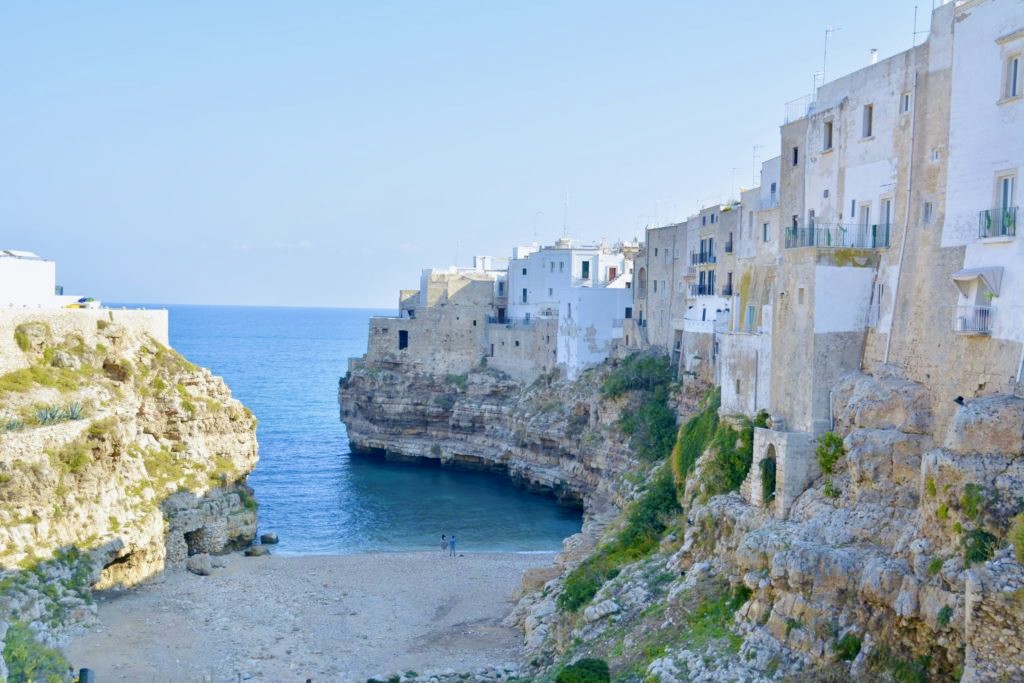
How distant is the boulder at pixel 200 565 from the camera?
37375 mm

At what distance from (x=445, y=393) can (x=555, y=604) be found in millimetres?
37248

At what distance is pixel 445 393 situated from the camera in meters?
66.3

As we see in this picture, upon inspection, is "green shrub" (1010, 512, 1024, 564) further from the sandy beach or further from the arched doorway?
the sandy beach

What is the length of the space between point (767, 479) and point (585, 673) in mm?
6865

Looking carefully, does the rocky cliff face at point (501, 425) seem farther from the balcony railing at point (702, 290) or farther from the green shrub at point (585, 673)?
the green shrub at point (585, 673)

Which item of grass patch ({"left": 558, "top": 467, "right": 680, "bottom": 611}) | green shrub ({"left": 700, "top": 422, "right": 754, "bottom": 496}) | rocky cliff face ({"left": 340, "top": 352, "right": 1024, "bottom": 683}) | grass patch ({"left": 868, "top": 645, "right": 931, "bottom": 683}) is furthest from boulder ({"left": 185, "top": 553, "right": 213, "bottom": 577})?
grass patch ({"left": 868, "top": 645, "right": 931, "bottom": 683})

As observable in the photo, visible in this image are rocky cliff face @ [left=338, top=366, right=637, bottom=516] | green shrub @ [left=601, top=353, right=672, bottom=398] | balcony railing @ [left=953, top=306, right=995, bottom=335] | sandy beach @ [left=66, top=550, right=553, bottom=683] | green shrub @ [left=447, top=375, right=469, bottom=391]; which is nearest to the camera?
balcony railing @ [left=953, top=306, right=995, bottom=335]

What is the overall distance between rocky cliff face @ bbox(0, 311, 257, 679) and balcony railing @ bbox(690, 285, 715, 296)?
69.2 ft

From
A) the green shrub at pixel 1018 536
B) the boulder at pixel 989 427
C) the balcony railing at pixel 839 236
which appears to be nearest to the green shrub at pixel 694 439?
the balcony railing at pixel 839 236

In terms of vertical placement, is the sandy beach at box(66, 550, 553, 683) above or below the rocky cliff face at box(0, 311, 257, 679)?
below

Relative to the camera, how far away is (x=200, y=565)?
37469 mm

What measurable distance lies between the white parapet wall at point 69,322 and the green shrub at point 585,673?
24.4 meters

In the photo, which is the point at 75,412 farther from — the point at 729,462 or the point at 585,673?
the point at 729,462

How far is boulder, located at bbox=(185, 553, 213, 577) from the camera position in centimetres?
3738
